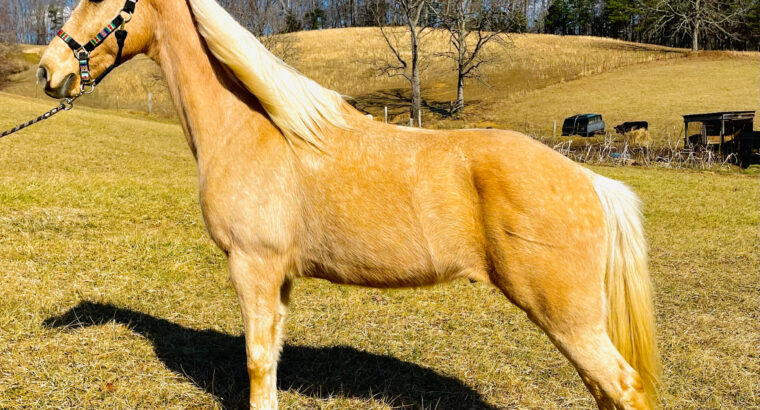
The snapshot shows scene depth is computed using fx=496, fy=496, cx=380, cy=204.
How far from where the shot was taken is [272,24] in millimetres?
40406

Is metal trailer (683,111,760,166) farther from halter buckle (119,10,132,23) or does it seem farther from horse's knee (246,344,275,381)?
halter buckle (119,10,132,23)

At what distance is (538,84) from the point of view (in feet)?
141

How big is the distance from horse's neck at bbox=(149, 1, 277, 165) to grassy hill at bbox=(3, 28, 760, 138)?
27.0m

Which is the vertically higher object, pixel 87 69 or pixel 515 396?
pixel 87 69

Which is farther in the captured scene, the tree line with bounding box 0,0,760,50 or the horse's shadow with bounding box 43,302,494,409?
the tree line with bounding box 0,0,760,50

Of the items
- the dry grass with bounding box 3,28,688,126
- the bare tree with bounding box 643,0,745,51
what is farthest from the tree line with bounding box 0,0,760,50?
the dry grass with bounding box 3,28,688,126

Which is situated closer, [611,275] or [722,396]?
[611,275]

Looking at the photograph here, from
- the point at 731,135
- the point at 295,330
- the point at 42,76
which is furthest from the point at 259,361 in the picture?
the point at 731,135

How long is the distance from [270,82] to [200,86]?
0.53 m

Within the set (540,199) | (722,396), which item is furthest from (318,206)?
(722,396)

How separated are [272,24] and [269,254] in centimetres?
4110

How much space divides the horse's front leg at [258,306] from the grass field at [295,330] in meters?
0.75

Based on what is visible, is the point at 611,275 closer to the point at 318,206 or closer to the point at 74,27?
the point at 318,206

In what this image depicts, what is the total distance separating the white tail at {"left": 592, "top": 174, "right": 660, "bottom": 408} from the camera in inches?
110
